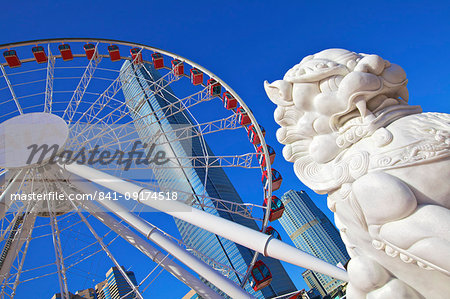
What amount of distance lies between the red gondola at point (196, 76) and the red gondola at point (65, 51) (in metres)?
6.09

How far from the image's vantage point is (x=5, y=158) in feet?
37.8

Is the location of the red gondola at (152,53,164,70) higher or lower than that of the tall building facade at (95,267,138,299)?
lower

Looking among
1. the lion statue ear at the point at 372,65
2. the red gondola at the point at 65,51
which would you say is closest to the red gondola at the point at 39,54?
the red gondola at the point at 65,51

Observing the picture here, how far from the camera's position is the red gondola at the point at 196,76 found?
16797mm

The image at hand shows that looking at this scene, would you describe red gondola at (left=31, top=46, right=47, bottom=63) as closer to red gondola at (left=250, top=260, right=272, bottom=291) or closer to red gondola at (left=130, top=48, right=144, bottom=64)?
red gondola at (left=130, top=48, right=144, bottom=64)

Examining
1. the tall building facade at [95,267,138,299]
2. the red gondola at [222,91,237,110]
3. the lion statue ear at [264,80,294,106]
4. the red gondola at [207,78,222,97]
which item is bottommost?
the lion statue ear at [264,80,294,106]

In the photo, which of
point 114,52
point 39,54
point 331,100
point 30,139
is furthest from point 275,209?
point 39,54

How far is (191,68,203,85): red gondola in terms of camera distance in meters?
16.8

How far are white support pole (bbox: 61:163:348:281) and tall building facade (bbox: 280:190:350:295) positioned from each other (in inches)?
4383

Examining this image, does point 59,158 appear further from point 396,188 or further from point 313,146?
point 396,188

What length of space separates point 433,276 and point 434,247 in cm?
52

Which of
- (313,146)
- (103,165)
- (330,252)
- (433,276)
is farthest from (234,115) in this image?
(330,252)

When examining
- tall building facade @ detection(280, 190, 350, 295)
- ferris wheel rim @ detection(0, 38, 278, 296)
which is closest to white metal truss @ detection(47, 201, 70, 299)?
ferris wheel rim @ detection(0, 38, 278, 296)

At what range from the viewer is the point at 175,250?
976 cm
